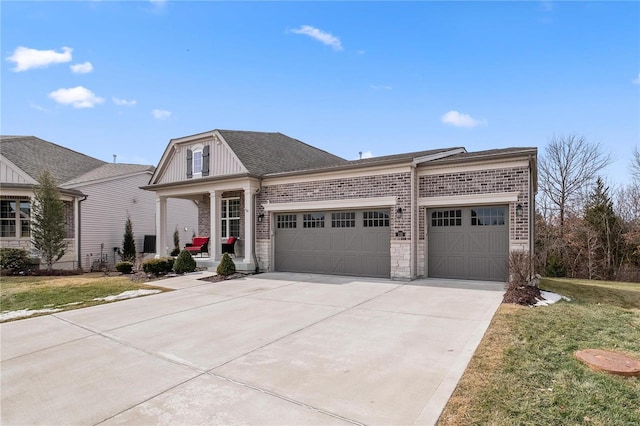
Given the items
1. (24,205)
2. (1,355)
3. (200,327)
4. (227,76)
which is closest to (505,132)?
(227,76)

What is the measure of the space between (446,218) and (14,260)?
18.0 m

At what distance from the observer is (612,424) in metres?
3.06

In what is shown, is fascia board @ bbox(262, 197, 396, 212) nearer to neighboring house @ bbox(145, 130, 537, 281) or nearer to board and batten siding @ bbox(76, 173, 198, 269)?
neighboring house @ bbox(145, 130, 537, 281)

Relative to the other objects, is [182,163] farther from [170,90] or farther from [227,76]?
[227,76]

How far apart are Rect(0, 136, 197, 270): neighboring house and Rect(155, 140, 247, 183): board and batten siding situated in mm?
3225

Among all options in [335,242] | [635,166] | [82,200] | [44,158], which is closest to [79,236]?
[82,200]

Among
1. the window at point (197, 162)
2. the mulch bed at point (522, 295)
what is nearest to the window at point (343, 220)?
the mulch bed at point (522, 295)

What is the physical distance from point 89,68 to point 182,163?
539cm

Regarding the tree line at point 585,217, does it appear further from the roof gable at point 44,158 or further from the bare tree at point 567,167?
the roof gable at point 44,158

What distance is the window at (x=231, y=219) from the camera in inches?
657

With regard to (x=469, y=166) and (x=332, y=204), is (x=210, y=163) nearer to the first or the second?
(x=332, y=204)

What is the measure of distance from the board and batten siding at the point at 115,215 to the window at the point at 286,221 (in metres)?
11.4

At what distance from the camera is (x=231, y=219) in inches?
662

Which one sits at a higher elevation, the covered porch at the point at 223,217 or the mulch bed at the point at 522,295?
the covered porch at the point at 223,217
